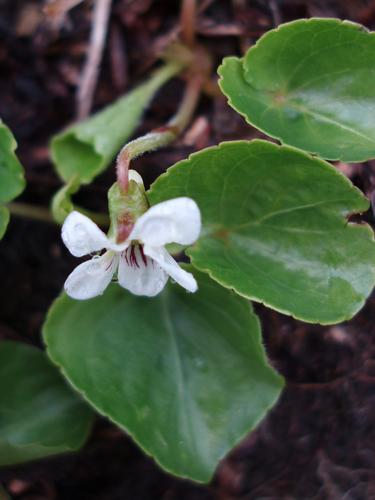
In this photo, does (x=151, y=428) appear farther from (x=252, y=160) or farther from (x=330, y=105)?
(x=330, y=105)

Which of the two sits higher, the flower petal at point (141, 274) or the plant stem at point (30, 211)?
the flower petal at point (141, 274)

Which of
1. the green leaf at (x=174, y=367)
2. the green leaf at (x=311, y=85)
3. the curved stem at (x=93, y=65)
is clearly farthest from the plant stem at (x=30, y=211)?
the green leaf at (x=311, y=85)

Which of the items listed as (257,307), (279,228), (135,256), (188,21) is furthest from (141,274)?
(188,21)

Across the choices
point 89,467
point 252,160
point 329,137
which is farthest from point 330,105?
point 89,467

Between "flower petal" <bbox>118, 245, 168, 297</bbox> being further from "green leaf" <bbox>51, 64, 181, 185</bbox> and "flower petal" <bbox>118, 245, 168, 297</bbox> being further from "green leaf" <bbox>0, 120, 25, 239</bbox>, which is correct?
"green leaf" <bbox>51, 64, 181, 185</bbox>

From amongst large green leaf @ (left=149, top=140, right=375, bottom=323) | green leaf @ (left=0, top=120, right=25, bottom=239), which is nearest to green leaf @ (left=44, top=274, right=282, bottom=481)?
large green leaf @ (left=149, top=140, right=375, bottom=323)

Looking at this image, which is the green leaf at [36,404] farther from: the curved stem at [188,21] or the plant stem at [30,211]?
the curved stem at [188,21]

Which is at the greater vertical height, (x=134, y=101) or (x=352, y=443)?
(x=134, y=101)
